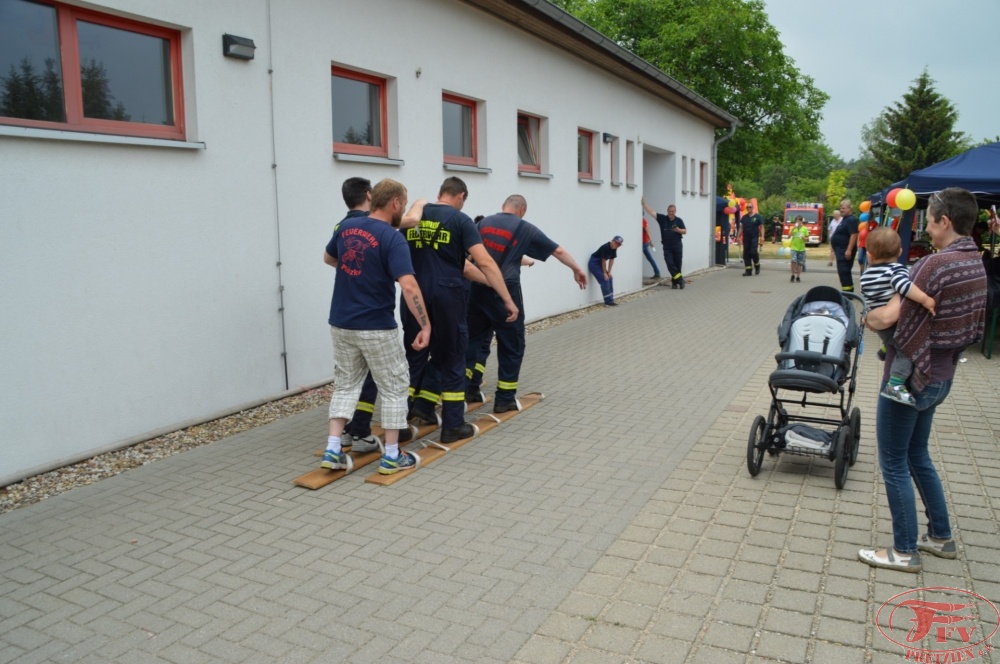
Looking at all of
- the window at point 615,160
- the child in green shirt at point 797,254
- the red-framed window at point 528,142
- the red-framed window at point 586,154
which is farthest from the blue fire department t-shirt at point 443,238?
the child in green shirt at point 797,254

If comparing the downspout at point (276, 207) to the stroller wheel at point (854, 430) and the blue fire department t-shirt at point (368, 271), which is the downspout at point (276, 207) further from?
the stroller wheel at point (854, 430)

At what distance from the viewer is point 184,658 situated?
3398 millimetres

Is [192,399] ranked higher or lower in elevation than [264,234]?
lower

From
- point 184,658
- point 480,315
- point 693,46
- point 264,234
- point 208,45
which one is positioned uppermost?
point 693,46

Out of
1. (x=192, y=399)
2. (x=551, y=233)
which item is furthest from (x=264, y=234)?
(x=551, y=233)

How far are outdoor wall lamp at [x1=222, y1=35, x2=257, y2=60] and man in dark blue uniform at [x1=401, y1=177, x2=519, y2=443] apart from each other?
94.4 inches

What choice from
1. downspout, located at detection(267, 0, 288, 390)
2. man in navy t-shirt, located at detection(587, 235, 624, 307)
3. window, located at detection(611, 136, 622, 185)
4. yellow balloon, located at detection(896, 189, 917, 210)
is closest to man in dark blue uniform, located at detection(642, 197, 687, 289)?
window, located at detection(611, 136, 622, 185)

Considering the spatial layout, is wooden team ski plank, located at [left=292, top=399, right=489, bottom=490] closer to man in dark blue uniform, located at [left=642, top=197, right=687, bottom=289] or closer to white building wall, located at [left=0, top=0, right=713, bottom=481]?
white building wall, located at [left=0, top=0, right=713, bottom=481]

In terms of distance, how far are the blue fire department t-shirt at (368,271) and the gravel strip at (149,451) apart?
1958 mm

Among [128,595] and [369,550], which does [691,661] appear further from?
[128,595]

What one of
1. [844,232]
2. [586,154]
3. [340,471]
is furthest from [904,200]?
[586,154]

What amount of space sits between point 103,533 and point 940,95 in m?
57.0

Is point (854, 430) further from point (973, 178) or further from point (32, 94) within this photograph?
point (973, 178)

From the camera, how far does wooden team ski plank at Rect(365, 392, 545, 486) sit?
220 inches
